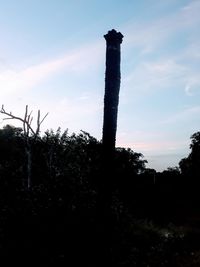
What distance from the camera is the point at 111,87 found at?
8711 millimetres

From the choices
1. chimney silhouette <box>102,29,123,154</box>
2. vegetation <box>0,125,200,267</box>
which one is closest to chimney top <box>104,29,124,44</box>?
chimney silhouette <box>102,29,123,154</box>

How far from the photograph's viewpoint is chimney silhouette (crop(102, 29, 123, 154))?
8477mm

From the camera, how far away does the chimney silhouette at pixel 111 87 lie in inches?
334

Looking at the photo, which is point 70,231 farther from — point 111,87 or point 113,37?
point 113,37

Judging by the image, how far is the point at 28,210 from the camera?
1745 centimetres

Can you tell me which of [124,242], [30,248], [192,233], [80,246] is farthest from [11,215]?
[192,233]

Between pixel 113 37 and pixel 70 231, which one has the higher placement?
pixel 113 37

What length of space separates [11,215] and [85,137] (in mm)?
34800

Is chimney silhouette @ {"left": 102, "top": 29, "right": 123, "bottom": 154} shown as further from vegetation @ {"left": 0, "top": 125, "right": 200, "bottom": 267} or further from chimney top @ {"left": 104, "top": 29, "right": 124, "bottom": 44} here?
vegetation @ {"left": 0, "top": 125, "right": 200, "bottom": 267}

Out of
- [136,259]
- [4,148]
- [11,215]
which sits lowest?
[136,259]

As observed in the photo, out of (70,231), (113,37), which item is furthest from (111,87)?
(70,231)

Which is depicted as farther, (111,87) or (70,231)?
(70,231)

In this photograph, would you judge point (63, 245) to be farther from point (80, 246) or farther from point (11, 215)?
point (11, 215)

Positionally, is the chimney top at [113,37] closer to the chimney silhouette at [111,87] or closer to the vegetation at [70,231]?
the chimney silhouette at [111,87]
